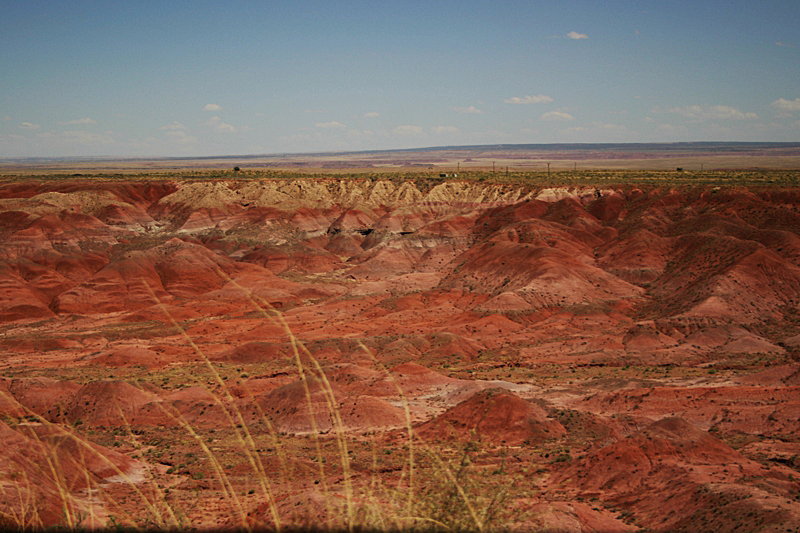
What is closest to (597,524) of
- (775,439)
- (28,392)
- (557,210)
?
(775,439)

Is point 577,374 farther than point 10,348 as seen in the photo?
No

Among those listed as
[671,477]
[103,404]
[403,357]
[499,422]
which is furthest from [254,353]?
[671,477]

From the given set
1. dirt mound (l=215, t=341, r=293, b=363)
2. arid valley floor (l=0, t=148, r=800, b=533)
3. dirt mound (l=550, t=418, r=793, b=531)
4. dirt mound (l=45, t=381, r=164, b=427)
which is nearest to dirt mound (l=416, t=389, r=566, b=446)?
arid valley floor (l=0, t=148, r=800, b=533)

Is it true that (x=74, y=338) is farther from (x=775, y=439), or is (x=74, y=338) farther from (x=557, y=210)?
(x=557, y=210)

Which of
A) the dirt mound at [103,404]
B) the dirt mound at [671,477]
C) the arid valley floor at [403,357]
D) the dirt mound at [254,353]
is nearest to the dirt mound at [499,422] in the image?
the arid valley floor at [403,357]

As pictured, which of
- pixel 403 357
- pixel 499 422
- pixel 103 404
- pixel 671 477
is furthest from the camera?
pixel 403 357

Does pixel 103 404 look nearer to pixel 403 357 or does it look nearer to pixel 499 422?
pixel 403 357
